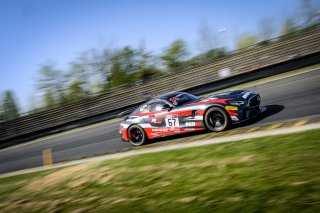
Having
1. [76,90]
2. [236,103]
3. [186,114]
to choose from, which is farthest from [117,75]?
[236,103]

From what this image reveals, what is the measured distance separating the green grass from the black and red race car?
170 cm

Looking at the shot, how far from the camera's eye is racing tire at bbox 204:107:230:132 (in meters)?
9.53

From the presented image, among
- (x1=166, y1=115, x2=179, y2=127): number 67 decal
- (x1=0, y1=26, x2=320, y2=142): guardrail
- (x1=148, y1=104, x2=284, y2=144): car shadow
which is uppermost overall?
(x1=0, y1=26, x2=320, y2=142): guardrail

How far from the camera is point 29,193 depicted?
8586 millimetres

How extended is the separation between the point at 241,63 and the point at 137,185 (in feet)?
52.5

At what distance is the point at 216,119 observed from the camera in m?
9.84

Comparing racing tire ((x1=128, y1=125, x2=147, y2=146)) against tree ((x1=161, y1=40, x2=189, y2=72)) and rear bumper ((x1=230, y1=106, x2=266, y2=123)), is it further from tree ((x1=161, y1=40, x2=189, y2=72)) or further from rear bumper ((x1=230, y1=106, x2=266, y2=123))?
tree ((x1=161, y1=40, x2=189, y2=72))

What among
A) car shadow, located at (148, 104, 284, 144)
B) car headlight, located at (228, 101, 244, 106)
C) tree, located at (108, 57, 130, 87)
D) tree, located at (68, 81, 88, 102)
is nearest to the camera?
car headlight, located at (228, 101, 244, 106)

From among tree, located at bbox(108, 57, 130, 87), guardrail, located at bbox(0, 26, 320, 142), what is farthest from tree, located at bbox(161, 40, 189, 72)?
guardrail, located at bbox(0, 26, 320, 142)

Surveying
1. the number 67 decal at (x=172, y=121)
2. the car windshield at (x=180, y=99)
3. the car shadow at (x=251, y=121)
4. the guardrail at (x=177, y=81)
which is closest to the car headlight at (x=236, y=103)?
the car shadow at (x=251, y=121)

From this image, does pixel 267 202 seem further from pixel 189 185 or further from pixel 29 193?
pixel 29 193

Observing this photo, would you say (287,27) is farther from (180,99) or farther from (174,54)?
(180,99)

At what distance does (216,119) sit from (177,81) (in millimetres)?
12907

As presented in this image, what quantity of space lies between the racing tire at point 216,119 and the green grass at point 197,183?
163 cm
